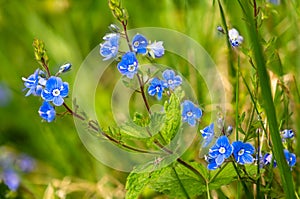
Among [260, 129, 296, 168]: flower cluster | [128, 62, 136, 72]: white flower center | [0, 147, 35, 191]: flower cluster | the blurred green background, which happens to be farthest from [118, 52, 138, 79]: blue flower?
[0, 147, 35, 191]: flower cluster

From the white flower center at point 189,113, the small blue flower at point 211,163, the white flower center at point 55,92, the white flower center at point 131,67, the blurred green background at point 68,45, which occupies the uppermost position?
the blurred green background at point 68,45

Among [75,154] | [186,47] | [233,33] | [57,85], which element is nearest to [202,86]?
[186,47]

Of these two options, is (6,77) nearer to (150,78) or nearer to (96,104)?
(96,104)

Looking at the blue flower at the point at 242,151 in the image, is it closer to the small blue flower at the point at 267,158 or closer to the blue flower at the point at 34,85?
the small blue flower at the point at 267,158

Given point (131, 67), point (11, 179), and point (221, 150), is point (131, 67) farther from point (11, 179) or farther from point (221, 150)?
point (11, 179)

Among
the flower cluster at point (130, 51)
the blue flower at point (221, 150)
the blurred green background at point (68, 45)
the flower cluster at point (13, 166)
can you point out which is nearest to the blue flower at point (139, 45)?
the flower cluster at point (130, 51)

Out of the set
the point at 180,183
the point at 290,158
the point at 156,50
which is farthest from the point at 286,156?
the point at 156,50

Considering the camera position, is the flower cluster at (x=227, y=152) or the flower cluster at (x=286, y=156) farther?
the flower cluster at (x=286, y=156)
